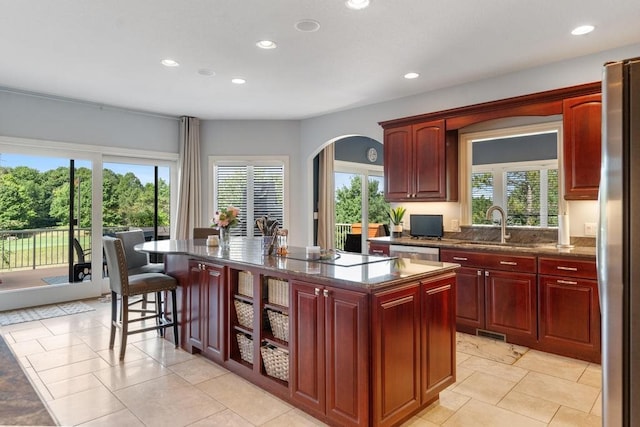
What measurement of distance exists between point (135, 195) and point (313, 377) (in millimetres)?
4894

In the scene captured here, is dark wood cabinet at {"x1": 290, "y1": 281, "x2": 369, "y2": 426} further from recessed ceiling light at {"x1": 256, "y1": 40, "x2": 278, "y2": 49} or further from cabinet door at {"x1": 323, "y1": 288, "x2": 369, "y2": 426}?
recessed ceiling light at {"x1": 256, "y1": 40, "x2": 278, "y2": 49}

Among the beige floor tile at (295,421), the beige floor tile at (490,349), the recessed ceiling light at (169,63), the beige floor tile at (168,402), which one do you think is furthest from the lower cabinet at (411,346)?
the recessed ceiling light at (169,63)

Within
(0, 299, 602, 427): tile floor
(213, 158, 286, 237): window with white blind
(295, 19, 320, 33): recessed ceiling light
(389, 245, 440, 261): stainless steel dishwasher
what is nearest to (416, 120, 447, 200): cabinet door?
(389, 245, 440, 261): stainless steel dishwasher

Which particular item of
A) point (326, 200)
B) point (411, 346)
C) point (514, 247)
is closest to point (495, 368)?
point (514, 247)

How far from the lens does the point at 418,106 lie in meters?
4.90

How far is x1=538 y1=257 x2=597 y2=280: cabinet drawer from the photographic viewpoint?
324cm

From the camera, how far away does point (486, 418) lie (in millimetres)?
2420

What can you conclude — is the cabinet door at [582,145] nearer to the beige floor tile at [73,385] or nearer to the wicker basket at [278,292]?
the wicker basket at [278,292]

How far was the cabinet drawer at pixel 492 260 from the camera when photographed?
3.56m

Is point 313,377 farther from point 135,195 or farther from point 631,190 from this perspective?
point 135,195

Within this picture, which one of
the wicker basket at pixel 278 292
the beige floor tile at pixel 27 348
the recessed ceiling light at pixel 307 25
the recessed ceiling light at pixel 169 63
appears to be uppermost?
the recessed ceiling light at pixel 169 63

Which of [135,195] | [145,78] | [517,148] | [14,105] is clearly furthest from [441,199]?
[14,105]

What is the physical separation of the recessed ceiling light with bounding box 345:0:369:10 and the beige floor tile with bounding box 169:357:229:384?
2965 mm

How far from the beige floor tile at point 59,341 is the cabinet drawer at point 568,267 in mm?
4478
